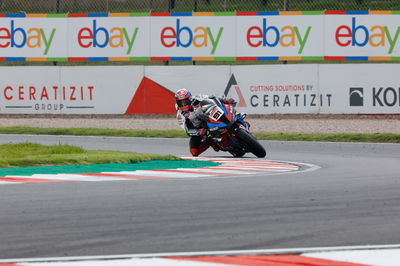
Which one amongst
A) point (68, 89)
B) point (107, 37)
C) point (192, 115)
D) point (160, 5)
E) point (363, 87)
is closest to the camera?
point (192, 115)

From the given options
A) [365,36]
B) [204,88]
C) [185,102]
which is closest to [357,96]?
[365,36]

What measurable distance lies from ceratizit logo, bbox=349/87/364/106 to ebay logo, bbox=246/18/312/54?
10.0 ft

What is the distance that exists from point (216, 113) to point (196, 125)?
1.82 feet

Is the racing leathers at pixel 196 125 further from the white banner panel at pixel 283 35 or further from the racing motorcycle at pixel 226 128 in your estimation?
the white banner panel at pixel 283 35

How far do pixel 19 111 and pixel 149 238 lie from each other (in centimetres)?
2153

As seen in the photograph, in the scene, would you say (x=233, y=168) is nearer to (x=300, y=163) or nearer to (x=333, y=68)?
(x=300, y=163)

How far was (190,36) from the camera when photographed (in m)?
28.6

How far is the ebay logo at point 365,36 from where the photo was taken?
27500 mm

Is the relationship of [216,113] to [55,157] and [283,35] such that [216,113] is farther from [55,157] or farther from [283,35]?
[283,35]

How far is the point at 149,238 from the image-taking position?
21.9ft

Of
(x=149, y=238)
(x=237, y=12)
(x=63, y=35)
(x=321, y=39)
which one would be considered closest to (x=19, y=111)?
(x=63, y=35)

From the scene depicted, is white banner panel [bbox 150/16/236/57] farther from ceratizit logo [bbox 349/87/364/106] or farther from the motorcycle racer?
the motorcycle racer

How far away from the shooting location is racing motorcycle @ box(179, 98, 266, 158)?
15.6 m

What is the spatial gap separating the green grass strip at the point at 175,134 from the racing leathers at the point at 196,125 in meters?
5.43
